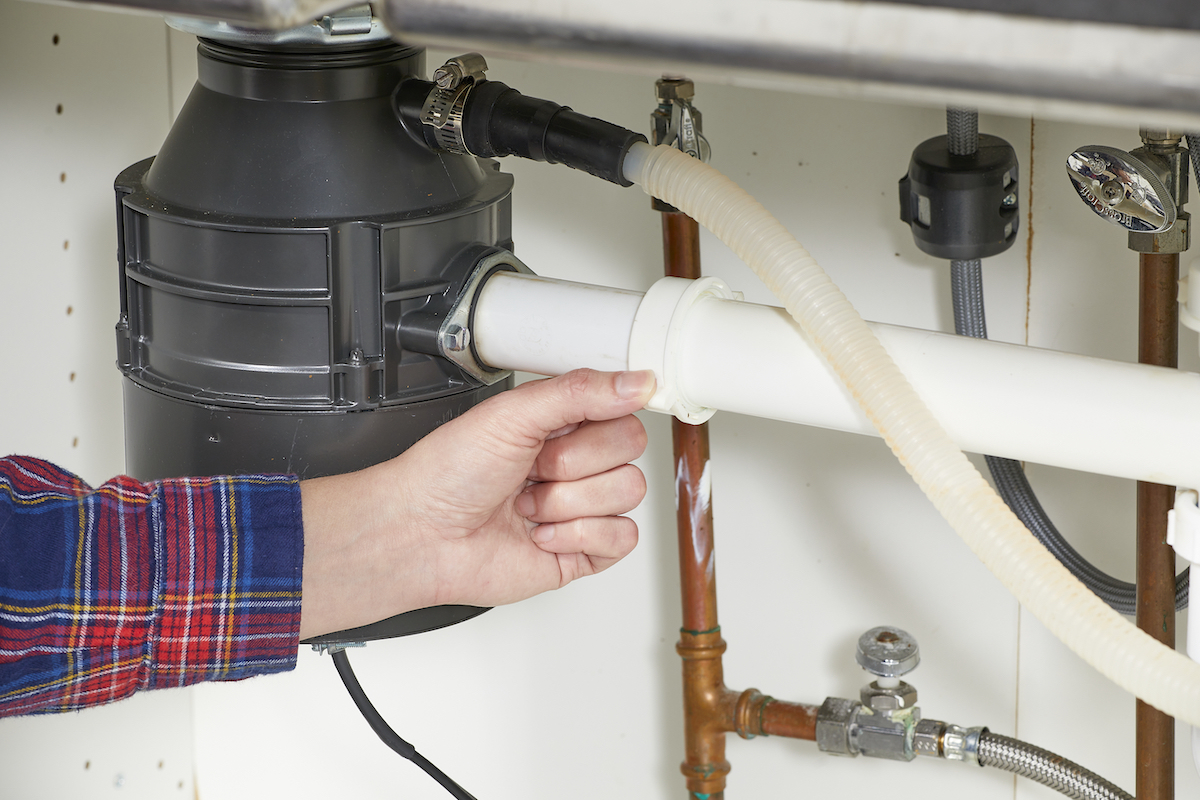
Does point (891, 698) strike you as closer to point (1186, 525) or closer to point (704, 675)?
point (704, 675)

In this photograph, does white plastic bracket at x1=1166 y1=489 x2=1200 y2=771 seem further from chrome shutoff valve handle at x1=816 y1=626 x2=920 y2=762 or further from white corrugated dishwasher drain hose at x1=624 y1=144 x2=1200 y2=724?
chrome shutoff valve handle at x1=816 y1=626 x2=920 y2=762

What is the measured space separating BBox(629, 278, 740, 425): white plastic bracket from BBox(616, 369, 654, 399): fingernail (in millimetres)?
10

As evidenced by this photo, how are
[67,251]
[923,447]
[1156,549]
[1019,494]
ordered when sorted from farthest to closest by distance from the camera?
[67,251] < [1019,494] < [1156,549] < [923,447]

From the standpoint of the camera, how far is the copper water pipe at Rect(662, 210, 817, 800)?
0.82 m

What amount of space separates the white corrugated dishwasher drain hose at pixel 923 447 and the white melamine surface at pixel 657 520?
0.93 ft

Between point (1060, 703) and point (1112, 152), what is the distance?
1.55 ft

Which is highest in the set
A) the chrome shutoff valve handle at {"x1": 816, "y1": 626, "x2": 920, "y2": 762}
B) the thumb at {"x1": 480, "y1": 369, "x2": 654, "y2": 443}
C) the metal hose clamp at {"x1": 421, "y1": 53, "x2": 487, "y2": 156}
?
the metal hose clamp at {"x1": 421, "y1": 53, "x2": 487, "y2": 156}

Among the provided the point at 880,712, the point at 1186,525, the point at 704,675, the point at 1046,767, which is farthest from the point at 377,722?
the point at 1186,525

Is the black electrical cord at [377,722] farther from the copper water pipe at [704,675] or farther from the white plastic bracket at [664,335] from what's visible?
the white plastic bracket at [664,335]

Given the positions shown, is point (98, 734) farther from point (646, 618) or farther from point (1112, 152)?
point (1112, 152)

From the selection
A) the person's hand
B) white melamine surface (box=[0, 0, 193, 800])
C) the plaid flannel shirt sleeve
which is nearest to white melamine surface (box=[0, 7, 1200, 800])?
white melamine surface (box=[0, 0, 193, 800])

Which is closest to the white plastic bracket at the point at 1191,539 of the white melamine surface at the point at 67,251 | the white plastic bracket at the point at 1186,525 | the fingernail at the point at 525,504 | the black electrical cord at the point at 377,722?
the white plastic bracket at the point at 1186,525

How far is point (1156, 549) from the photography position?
2.04ft

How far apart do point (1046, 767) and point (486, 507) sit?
1.35 ft
